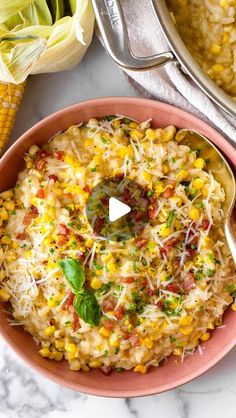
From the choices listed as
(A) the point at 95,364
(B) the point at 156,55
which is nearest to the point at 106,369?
(A) the point at 95,364

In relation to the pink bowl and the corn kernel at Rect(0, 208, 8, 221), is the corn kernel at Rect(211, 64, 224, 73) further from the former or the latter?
the corn kernel at Rect(0, 208, 8, 221)

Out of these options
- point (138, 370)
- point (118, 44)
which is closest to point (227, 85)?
point (118, 44)

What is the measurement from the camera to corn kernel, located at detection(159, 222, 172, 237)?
300 cm

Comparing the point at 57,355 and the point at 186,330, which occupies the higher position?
the point at 186,330

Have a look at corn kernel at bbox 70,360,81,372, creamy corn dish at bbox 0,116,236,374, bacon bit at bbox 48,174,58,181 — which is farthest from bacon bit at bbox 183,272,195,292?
bacon bit at bbox 48,174,58,181

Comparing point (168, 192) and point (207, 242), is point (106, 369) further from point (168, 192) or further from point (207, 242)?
point (168, 192)

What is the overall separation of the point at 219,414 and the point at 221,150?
1174mm

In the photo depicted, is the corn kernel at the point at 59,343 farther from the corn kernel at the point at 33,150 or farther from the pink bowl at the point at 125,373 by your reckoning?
the corn kernel at the point at 33,150

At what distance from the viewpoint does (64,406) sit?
3348 millimetres

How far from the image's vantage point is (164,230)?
9.83 ft

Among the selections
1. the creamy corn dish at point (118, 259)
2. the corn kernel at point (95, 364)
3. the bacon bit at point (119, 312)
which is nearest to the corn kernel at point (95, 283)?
the creamy corn dish at point (118, 259)

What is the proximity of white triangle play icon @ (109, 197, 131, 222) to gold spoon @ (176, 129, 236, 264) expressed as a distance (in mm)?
387

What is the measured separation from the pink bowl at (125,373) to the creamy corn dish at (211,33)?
0.21 metres

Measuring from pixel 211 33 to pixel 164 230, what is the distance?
0.80 meters
